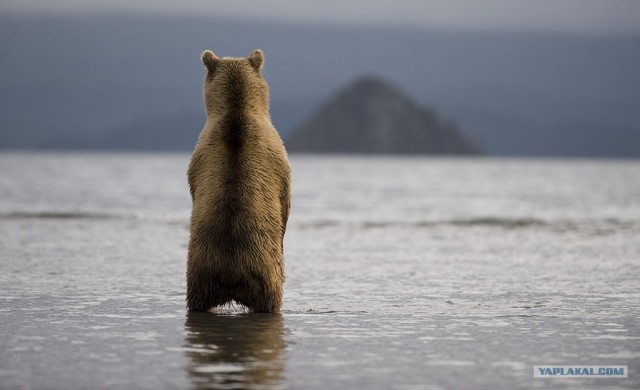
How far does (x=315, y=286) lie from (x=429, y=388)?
5.79m

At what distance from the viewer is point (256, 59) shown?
9.83 meters

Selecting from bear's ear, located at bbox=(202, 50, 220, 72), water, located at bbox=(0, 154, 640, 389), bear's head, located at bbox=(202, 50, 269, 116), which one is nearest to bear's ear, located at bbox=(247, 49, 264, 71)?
bear's head, located at bbox=(202, 50, 269, 116)

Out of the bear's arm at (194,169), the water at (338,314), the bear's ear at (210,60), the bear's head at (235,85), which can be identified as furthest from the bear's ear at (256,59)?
the water at (338,314)

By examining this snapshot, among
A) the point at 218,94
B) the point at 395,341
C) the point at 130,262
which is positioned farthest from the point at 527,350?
the point at 130,262

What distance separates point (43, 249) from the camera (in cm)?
1631

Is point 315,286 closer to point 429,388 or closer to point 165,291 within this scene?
point 165,291

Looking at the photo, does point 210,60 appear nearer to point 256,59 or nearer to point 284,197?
point 256,59

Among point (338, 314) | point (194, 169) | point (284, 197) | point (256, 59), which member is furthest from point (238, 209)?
point (256, 59)

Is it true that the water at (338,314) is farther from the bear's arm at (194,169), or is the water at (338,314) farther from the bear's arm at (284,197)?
the bear's arm at (194,169)

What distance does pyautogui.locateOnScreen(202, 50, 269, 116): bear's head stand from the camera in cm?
951

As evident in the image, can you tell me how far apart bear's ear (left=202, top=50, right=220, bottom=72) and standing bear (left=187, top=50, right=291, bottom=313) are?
14.3 inches

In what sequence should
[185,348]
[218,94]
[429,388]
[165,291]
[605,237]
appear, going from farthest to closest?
[605,237] → [165,291] → [218,94] → [185,348] → [429,388]

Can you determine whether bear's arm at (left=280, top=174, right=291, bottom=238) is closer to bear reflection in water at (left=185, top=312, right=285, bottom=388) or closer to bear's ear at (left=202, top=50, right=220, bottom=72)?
bear reflection in water at (left=185, top=312, right=285, bottom=388)

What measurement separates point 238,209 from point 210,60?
1.55 m
